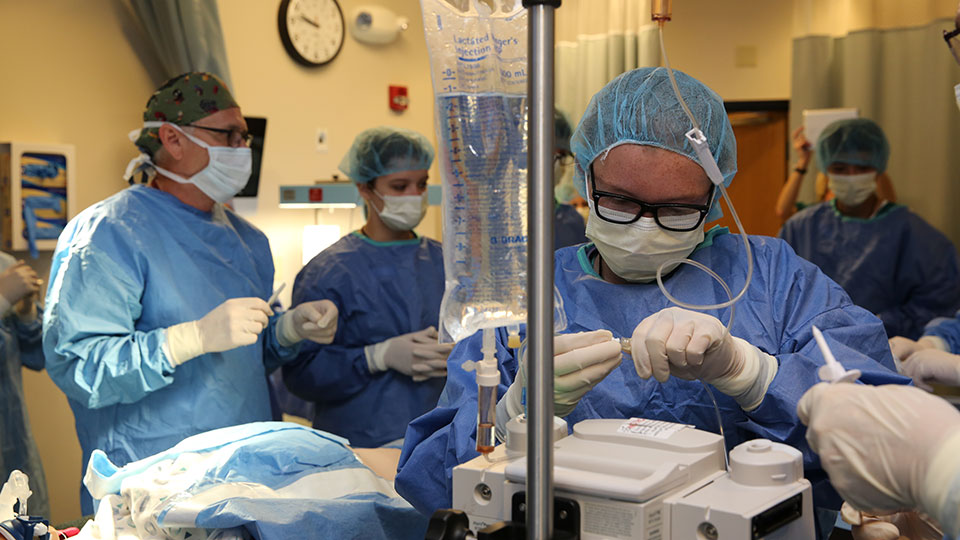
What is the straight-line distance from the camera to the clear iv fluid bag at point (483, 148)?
42.0 inches

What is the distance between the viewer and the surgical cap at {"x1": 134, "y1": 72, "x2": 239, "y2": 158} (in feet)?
7.80

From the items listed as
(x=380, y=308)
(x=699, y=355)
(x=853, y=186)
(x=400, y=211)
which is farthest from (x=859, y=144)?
(x=699, y=355)

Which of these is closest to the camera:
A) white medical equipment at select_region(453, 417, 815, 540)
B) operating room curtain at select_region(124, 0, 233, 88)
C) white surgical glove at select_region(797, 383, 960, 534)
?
white surgical glove at select_region(797, 383, 960, 534)

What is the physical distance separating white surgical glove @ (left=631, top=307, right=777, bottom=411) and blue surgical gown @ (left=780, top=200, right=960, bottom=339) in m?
2.40

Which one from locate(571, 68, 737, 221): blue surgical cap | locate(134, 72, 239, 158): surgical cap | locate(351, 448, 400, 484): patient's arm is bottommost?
locate(351, 448, 400, 484): patient's arm

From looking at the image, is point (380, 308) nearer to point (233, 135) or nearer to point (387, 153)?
point (387, 153)

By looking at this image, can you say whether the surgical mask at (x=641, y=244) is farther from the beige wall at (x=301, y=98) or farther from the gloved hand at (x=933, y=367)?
the beige wall at (x=301, y=98)

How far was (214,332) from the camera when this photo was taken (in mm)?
2088

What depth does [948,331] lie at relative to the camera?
2.62 metres

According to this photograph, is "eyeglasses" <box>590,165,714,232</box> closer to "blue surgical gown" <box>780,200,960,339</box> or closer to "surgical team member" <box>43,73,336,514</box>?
"surgical team member" <box>43,73,336,514</box>

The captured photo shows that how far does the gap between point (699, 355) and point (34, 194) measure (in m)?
2.66

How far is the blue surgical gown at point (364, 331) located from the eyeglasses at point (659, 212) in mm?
1399

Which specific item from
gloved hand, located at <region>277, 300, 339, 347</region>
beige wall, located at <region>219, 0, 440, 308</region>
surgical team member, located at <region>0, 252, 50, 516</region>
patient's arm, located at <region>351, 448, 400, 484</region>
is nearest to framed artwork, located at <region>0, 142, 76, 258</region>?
surgical team member, located at <region>0, 252, 50, 516</region>

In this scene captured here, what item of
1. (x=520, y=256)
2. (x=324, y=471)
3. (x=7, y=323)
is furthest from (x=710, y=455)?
(x=7, y=323)
